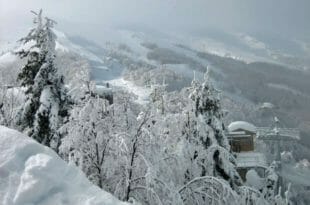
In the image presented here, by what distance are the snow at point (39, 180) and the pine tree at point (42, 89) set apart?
33.1 ft

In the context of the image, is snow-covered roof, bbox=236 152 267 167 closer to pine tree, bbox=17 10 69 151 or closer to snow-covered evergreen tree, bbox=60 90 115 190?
pine tree, bbox=17 10 69 151

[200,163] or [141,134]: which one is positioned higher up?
[141,134]

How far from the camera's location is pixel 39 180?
17.6ft

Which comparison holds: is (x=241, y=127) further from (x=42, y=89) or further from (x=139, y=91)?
(x=139, y=91)

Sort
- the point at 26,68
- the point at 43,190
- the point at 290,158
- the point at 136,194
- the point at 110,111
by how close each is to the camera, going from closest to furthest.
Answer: the point at 43,190 → the point at 136,194 → the point at 110,111 → the point at 26,68 → the point at 290,158

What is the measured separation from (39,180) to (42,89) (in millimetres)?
11729

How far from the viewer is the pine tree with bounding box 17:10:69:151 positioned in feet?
53.0

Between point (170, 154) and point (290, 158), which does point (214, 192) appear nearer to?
point (170, 154)

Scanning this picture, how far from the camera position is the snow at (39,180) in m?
5.23

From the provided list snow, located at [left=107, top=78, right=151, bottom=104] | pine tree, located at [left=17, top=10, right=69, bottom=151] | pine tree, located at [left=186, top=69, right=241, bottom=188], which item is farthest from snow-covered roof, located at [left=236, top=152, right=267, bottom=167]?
pine tree, located at [left=17, top=10, right=69, bottom=151]

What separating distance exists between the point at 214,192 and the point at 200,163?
129 inches

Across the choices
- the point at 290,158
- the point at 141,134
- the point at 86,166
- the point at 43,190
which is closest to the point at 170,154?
the point at 141,134

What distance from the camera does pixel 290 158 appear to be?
105375mm

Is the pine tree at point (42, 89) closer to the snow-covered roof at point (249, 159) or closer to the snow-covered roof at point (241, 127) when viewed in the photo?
the snow-covered roof at point (249, 159)
